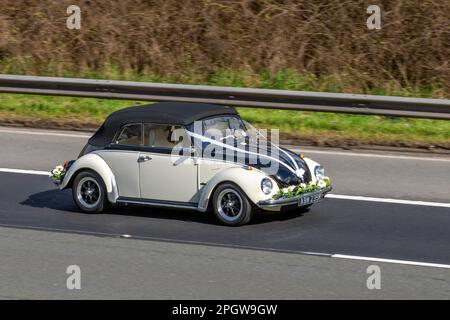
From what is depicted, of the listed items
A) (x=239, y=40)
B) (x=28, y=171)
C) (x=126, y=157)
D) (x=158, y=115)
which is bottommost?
(x=28, y=171)

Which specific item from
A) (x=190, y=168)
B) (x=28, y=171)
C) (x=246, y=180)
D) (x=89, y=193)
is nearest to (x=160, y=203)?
(x=190, y=168)

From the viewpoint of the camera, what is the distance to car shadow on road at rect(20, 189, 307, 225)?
12.3m

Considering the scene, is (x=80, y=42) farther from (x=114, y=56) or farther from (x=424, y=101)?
(x=424, y=101)

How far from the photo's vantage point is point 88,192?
12617mm

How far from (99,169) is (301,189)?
103 inches

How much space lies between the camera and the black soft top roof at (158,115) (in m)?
12.2

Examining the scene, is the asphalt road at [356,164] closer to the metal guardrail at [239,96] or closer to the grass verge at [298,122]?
the grass verge at [298,122]

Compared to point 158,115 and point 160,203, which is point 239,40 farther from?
point 160,203

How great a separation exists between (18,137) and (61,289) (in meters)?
8.56

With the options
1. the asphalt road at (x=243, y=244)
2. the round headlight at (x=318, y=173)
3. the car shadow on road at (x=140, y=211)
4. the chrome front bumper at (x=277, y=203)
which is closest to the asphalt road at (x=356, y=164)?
the asphalt road at (x=243, y=244)

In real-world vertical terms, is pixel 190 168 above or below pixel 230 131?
below

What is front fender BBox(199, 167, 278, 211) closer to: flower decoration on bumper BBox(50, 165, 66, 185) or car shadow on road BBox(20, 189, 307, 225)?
car shadow on road BBox(20, 189, 307, 225)
